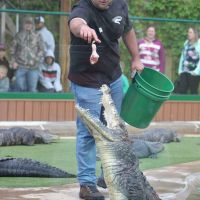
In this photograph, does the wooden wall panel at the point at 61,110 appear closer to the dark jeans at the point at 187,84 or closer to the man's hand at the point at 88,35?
the dark jeans at the point at 187,84

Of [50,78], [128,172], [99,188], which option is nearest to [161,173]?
[99,188]

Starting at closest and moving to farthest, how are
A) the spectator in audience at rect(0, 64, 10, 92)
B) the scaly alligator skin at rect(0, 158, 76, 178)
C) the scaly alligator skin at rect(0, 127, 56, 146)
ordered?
the scaly alligator skin at rect(0, 158, 76, 178) < the scaly alligator skin at rect(0, 127, 56, 146) < the spectator in audience at rect(0, 64, 10, 92)

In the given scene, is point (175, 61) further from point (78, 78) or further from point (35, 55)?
point (78, 78)

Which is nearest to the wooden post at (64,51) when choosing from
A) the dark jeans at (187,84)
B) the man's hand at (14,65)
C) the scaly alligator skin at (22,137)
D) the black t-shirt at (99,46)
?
the man's hand at (14,65)

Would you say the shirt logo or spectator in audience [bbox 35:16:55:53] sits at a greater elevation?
the shirt logo

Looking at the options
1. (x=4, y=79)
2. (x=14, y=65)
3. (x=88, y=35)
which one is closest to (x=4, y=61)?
(x=14, y=65)

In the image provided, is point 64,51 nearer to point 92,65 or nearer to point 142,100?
point 142,100

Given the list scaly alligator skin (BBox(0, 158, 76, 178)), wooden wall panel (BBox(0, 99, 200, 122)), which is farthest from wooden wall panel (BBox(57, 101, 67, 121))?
scaly alligator skin (BBox(0, 158, 76, 178))

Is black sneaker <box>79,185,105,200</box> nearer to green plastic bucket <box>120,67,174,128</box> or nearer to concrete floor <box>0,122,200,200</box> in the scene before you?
concrete floor <box>0,122,200,200</box>

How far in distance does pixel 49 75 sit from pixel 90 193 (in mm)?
6657

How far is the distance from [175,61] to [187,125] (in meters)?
1.37

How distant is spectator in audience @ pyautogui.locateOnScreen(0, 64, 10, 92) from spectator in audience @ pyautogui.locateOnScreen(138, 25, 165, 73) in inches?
97.8

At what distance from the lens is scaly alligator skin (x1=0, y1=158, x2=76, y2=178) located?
7.05 meters

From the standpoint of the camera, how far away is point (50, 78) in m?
12.4
